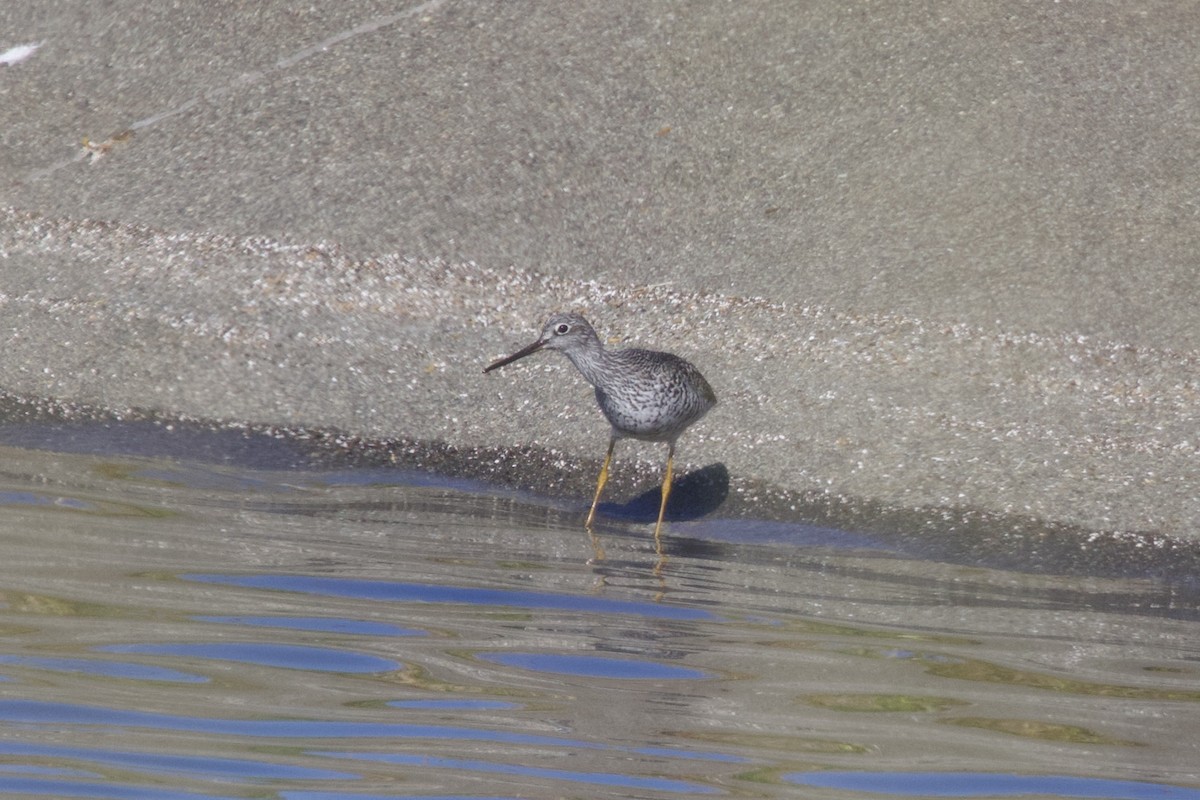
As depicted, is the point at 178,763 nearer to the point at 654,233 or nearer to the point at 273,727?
the point at 273,727

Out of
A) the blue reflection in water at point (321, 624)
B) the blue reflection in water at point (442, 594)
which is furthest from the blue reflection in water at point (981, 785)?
the blue reflection in water at point (442, 594)

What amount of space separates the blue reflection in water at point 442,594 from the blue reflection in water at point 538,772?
2.36 m

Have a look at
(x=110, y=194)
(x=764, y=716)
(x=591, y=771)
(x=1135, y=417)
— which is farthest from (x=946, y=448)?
(x=110, y=194)

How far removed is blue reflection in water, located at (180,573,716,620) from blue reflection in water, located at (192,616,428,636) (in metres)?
0.50

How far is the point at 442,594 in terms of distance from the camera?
8250 mm

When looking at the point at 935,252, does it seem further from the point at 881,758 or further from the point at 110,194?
the point at 881,758

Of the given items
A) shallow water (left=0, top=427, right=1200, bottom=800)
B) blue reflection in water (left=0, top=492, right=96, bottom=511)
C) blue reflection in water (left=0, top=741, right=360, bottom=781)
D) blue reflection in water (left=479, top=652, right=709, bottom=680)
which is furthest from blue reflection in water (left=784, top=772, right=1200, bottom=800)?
blue reflection in water (left=0, top=492, right=96, bottom=511)

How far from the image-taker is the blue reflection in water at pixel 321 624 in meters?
7.34

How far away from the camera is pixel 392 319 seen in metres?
14.8

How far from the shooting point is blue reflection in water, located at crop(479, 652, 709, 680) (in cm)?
701

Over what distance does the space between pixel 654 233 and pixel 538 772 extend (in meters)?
11.5

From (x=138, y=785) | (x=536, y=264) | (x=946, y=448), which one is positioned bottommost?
(x=138, y=785)

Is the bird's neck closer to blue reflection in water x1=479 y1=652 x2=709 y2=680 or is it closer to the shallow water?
the shallow water

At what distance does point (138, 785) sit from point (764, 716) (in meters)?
2.56
